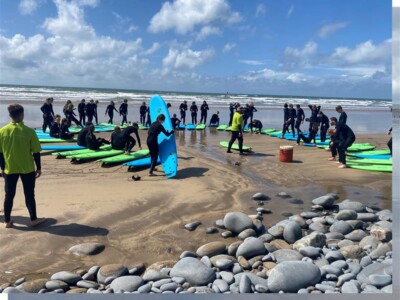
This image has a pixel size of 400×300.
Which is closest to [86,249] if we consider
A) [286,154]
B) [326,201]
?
[326,201]

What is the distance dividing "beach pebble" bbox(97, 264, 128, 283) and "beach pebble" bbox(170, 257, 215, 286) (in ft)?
1.87

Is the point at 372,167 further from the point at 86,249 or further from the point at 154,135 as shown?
the point at 86,249

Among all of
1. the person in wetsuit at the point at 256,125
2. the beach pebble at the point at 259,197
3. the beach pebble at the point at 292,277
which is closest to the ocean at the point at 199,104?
the person in wetsuit at the point at 256,125

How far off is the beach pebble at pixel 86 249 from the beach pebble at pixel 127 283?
0.86 metres

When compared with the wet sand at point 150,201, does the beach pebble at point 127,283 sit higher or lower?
lower

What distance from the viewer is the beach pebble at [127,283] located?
3.89 meters

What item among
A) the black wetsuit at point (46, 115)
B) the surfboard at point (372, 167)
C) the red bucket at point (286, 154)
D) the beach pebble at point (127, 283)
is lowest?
the beach pebble at point (127, 283)

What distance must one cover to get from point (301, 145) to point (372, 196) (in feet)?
22.2

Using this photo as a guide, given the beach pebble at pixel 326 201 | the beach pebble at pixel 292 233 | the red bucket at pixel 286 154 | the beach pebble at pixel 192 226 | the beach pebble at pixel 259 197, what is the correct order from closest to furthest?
the beach pebble at pixel 292 233
the beach pebble at pixel 192 226
the beach pebble at pixel 326 201
the beach pebble at pixel 259 197
the red bucket at pixel 286 154

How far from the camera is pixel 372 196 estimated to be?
7.61 m

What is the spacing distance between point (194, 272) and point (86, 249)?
1.51m

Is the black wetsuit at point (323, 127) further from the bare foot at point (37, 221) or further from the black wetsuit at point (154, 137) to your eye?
the bare foot at point (37, 221)

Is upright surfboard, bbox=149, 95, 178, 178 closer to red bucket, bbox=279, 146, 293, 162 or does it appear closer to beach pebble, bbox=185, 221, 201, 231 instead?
beach pebble, bbox=185, 221, 201, 231

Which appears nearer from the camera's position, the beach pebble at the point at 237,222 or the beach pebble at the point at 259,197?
the beach pebble at the point at 237,222
